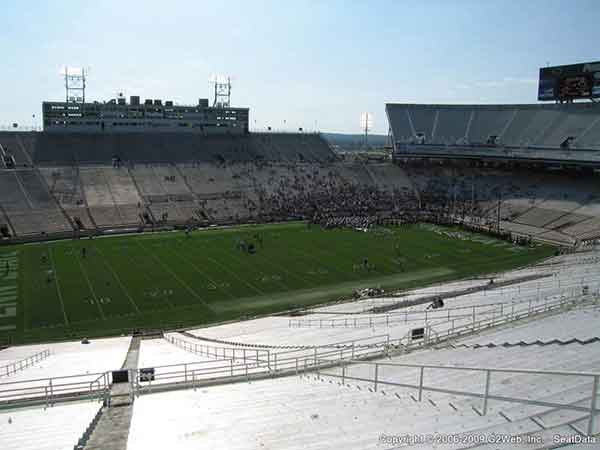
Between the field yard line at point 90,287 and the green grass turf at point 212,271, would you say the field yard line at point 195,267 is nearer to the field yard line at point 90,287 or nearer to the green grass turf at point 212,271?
the green grass turf at point 212,271

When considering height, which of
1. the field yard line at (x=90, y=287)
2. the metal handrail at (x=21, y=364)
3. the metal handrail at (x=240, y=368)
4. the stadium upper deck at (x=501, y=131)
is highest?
the stadium upper deck at (x=501, y=131)

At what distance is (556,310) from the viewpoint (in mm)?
16000

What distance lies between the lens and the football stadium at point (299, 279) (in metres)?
8.29

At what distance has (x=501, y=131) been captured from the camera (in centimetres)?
7206

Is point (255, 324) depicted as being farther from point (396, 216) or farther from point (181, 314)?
point (396, 216)

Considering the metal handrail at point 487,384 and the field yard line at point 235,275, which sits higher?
the metal handrail at point 487,384

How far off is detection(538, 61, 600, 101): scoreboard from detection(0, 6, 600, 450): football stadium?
9.2 inches

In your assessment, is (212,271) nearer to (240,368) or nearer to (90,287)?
(90,287)

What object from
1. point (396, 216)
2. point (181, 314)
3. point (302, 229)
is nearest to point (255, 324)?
point (181, 314)

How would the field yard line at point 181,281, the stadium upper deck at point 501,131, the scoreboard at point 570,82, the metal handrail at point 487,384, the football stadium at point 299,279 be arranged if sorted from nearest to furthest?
the metal handrail at point 487,384
the football stadium at point 299,279
the field yard line at point 181,281
the scoreboard at point 570,82
the stadium upper deck at point 501,131

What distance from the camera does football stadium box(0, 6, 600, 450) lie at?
829cm

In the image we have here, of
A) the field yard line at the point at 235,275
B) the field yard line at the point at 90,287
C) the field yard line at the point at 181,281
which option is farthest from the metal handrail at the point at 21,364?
the field yard line at the point at 235,275

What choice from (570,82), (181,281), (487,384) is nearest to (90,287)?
(181,281)

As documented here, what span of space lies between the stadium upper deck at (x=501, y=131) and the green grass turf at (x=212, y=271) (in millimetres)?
22383
